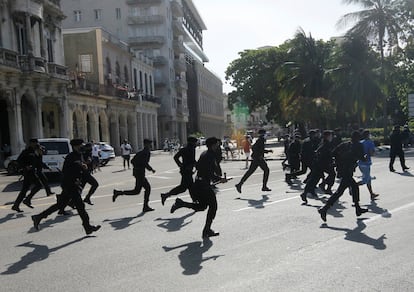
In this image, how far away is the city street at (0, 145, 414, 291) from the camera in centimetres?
545

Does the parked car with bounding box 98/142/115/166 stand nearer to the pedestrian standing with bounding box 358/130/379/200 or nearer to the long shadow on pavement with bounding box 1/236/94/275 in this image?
the pedestrian standing with bounding box 358/130/379/200

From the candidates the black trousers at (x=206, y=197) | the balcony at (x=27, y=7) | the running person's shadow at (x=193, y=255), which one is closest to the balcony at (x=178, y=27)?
the balcony at (x=27, y=7)

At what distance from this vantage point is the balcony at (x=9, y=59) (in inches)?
1051

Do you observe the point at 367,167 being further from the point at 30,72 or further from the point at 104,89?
the point at 104,89

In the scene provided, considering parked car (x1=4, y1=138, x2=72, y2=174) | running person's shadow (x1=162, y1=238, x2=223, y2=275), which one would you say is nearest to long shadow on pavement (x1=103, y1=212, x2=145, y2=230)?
running person's shadow (x1=162, y1=238, x2=223, y2=275)

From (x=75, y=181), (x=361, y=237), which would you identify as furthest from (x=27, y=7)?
(x=361, y=237)

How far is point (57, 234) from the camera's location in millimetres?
8609

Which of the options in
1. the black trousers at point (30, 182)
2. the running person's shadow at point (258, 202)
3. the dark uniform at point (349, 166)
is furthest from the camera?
the black trousers at point (30, 182)

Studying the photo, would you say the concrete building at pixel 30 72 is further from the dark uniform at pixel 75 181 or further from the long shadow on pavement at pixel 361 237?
the long shadow on pavement at pixel 361 237

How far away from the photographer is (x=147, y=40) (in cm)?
6469

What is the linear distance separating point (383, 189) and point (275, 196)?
9.49 feet

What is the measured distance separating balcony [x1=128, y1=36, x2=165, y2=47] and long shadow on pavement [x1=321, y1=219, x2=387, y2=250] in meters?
58.6

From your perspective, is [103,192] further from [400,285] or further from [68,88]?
[68,88]

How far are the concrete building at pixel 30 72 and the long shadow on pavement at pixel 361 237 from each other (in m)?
23.3
